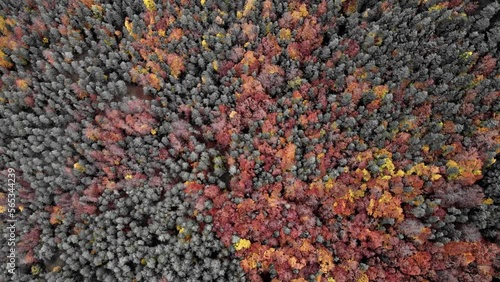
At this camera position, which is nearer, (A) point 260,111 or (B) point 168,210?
(B) point 168,210

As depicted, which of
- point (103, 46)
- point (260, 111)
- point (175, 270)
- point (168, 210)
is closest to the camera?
point (175, 270)

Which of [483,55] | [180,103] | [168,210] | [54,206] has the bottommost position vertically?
[54,206]

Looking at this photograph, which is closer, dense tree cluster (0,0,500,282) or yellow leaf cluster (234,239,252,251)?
dense tree cluster (0,0,500,282)

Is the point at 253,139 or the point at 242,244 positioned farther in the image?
the point at 253,139

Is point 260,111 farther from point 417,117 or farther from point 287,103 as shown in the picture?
point 417,117

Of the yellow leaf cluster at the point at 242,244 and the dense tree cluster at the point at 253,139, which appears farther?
the yellow leaf cluster at the point at 242,244

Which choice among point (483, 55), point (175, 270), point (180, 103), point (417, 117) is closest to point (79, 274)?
point (175, 270)

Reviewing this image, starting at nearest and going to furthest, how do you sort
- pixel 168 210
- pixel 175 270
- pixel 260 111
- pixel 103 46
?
pixel 175 270, pixel 168 210, pixel 260 111, pixel 103 46

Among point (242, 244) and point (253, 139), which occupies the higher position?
point (253, 139)
